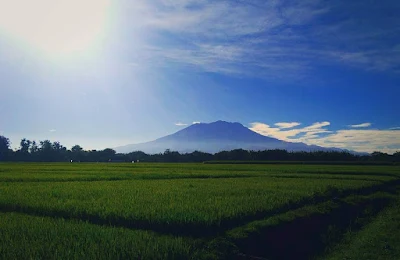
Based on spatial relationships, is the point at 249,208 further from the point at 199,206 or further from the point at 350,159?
the point at 350,159

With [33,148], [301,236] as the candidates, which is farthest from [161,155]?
[301,236]

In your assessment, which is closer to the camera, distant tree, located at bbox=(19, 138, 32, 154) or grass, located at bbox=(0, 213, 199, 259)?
grass, located at bbox=(0, 213, 199, 259)

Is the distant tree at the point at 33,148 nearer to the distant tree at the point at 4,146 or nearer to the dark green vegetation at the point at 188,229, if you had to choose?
the distant tree at the point at 4,146

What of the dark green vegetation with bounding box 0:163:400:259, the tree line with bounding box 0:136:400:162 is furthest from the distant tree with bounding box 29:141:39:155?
the dark green vegetation with bounding box 0:163:400:259

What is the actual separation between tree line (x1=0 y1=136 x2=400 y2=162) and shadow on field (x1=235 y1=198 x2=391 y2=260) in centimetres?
6057

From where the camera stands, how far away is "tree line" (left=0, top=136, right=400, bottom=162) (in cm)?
7250

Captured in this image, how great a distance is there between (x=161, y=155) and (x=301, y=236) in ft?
283

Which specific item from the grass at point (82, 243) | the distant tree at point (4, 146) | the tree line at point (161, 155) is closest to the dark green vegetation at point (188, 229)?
the grass at point (82, 243)

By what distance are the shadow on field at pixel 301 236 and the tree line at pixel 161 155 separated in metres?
60.6

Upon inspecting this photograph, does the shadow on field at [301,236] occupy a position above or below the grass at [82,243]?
below

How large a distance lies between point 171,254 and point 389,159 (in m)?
82.4

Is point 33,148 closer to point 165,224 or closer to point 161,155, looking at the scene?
point 161,155

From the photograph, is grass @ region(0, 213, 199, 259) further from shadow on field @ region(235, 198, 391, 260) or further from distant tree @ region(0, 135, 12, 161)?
distant tree @ region(0, 135, 12, 161)

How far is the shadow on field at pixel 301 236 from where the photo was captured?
8.36m
